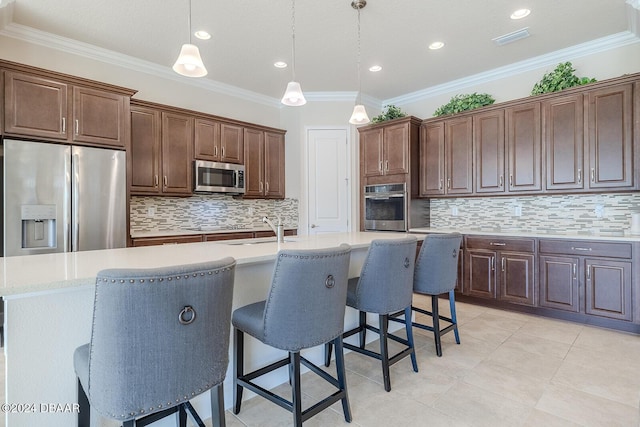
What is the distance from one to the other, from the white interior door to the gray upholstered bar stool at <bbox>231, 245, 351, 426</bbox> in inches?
136

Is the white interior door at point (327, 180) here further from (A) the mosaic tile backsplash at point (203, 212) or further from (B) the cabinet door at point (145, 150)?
(B) the cabinet door at point (145, 150)

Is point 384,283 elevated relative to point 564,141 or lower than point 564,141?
lower

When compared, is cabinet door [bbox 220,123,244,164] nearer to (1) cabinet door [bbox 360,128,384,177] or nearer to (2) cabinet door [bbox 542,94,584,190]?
(1) cabinet door [bbox 360,128,384,177]

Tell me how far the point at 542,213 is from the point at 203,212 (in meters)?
4.36

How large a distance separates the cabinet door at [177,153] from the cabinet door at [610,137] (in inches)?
176

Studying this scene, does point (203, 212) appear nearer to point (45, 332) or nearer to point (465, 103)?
point (45, 332)

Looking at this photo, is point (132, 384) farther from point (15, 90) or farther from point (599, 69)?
point (599, 69)

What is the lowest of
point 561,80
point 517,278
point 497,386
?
point 497,386

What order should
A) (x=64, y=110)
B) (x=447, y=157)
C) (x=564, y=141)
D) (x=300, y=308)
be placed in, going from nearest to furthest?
(x=300, y=308)
(x=64, y=110)
(x=564, y=141)
(x=447, y=157)

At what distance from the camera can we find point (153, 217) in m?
4.18

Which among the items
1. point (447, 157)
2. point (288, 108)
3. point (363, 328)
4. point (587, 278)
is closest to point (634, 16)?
point (447, 157)

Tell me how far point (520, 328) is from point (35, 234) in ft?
14.8

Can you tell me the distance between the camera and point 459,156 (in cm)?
435

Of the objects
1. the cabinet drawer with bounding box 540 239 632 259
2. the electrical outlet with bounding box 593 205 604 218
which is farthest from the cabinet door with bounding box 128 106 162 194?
the electrical outlet with bounding box 593 205 604 218
